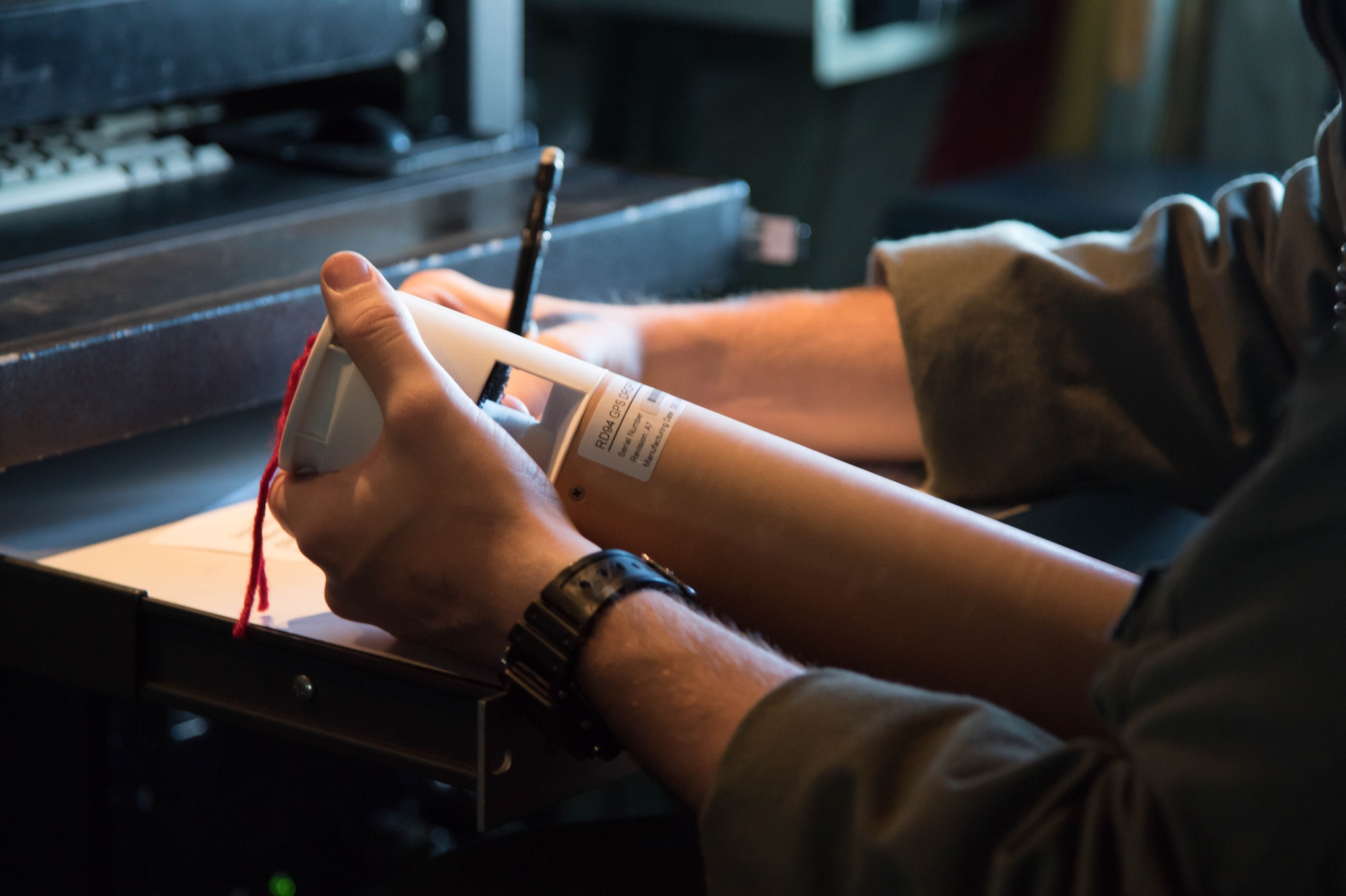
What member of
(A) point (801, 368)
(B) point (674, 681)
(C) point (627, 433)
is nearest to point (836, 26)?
(A) point (801, 368)

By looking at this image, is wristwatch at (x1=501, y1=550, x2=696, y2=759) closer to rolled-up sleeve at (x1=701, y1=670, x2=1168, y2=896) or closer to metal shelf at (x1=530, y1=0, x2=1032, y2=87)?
rolled-up sleeve at (x1=701, y1=670, x2=1168, y2=896)

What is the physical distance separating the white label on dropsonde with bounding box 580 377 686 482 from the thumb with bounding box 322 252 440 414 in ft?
0.25

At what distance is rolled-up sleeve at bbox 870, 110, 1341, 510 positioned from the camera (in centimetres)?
73

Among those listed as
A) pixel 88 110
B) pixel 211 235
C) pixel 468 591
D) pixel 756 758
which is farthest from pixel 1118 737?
pixel 88 110

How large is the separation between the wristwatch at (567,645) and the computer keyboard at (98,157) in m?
0.52

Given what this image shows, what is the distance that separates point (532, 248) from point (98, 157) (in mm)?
379

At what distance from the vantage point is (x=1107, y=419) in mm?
736

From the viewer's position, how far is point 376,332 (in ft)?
1.73

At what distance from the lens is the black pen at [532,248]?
717mm

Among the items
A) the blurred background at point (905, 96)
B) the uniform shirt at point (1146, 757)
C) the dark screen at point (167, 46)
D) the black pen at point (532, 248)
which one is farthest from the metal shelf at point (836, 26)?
the uniform shirt at point (1146, 757)

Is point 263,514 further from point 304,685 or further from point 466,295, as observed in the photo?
point 466,295

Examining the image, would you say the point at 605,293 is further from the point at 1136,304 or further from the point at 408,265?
the point at 1136,304

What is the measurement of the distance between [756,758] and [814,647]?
12 centimetres

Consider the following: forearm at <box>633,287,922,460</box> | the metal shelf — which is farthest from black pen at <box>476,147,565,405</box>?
the metal shelf
